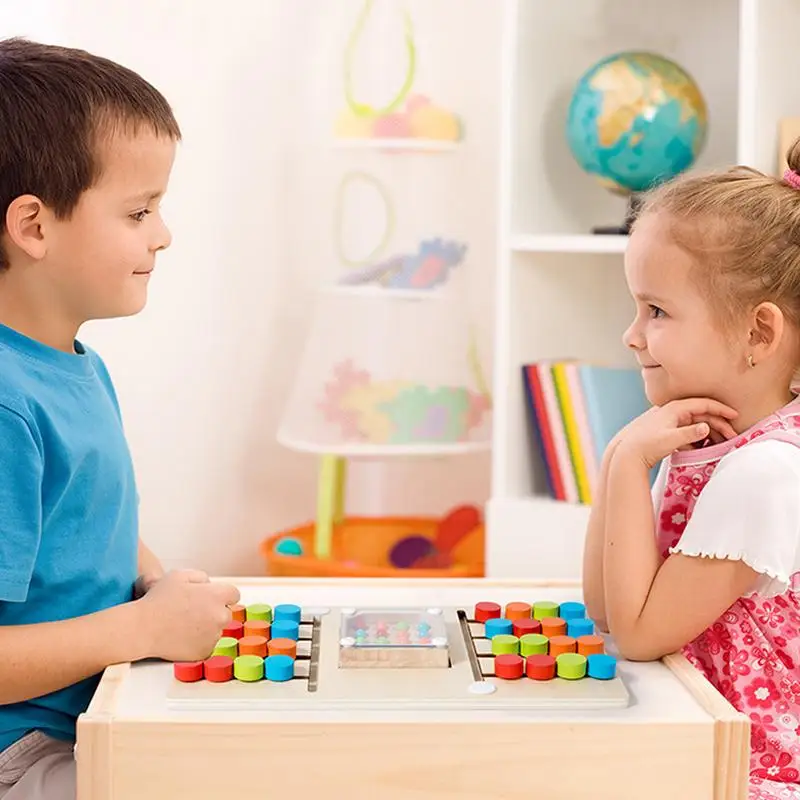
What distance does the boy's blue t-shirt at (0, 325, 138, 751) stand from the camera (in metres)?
0.98

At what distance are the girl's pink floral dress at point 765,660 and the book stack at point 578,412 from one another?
35.5 inches

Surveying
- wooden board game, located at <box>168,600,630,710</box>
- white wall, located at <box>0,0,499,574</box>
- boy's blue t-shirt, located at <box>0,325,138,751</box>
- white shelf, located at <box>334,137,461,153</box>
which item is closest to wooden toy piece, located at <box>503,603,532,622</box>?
wooden board game, located at <box>168,600,630,710</box>

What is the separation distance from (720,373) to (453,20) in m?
1.53

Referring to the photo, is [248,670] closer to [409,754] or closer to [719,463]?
[409,754]

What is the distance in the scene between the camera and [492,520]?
6.68 ft

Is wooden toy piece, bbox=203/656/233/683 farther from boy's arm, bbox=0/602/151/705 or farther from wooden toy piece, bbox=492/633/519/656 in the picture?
wooden toy piece, bbox=492/633/519/656

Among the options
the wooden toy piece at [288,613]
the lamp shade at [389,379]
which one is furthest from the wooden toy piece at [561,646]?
the lamp shade at [389,379]

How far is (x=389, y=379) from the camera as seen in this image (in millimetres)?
2150

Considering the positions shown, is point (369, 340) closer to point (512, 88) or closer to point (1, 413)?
point (512, 88)

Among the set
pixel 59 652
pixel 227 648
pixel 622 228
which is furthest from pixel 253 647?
pixel 622 228

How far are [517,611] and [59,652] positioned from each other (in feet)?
1.22

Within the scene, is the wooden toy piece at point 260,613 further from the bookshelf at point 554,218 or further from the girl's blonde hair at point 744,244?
the bookshelf at point 554,218

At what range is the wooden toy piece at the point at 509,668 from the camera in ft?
3.08

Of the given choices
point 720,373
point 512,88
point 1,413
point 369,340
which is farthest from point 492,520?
point 1,413
